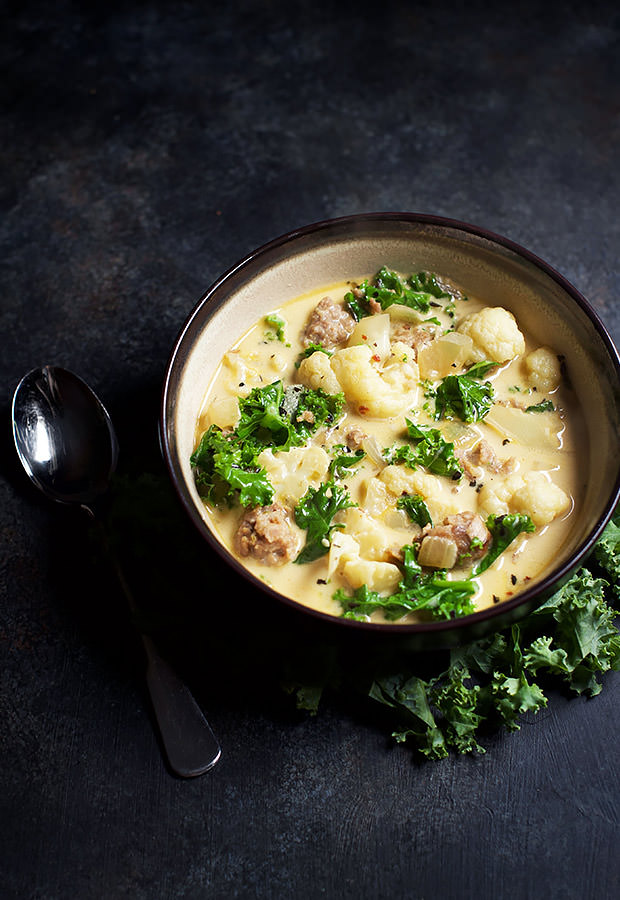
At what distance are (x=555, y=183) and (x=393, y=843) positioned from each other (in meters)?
3.82

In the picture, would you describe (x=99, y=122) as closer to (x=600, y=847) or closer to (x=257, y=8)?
(x=257, y=8)

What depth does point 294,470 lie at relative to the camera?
12.0ft

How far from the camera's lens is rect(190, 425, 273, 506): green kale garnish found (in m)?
3.57

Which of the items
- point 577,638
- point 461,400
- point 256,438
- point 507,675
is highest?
point 461,400

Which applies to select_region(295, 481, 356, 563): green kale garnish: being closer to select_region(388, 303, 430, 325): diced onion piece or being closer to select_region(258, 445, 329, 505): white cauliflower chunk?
select_region(258, 445, 329, 505): white cauliflower chunk

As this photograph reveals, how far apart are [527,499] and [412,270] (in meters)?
1.33

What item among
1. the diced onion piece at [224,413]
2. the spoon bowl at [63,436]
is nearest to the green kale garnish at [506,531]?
the diced onion piece at [224,413]

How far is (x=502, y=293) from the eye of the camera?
13.5 feet

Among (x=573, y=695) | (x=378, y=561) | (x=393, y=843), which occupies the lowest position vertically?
(x=393, y=843)

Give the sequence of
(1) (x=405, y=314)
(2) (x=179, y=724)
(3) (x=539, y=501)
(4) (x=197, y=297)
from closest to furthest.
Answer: (3) (x=539, y=501) < (2) (x=179, y=724) < (1) (x=405, y=314) < (4) (x=197, y=297)

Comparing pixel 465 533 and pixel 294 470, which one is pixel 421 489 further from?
pixel 294 470

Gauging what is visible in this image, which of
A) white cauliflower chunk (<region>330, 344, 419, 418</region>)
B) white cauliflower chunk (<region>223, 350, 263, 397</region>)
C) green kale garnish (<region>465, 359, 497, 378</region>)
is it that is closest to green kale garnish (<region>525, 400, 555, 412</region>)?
green kale garnish (<region>465, 359, 497, 378</region>)

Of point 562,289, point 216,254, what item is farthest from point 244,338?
point 562,289

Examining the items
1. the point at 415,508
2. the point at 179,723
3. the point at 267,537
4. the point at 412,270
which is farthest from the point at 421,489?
the point at 179,723
